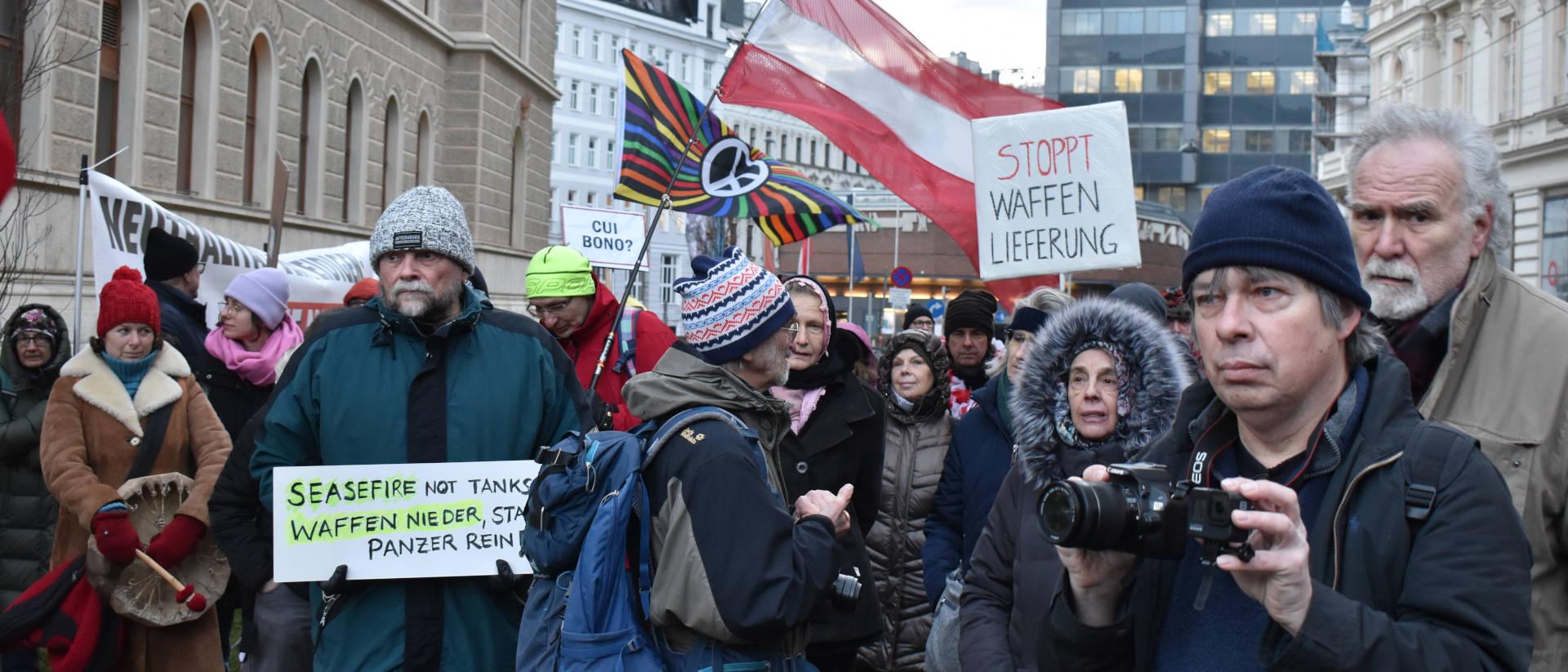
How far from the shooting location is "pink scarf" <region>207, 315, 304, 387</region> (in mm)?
6973

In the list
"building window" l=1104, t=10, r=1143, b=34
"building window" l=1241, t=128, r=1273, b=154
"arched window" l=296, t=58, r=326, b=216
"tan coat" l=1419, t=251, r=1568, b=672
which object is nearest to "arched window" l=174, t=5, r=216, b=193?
"arched window" l=296, t=58, r=326, b=216

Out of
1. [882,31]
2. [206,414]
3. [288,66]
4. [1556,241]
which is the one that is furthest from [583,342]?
[1556,241]

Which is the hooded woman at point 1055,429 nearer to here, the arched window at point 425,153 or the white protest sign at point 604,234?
the white protest sign at point 604,234

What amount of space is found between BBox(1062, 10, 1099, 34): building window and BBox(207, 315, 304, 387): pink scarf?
8375cm

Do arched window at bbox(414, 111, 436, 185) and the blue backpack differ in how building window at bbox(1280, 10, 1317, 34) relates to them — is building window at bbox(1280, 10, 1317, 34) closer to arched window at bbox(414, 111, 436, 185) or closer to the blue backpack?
arched window at bbox(414, 111, 436, 185)

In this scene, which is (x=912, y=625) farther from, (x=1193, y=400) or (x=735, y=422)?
(x=1193, y=400)

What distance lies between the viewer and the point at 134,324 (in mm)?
6297

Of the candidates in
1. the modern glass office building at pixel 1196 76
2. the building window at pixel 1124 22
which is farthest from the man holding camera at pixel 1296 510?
the building window at pixel 1124 22

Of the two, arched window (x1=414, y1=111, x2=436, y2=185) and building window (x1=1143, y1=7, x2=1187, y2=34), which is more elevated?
building window (x1=1143, y1=7, x2=1187, y2=34)

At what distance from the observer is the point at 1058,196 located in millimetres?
7059

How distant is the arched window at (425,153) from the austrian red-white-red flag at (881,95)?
836 inches

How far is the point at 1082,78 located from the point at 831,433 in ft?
278

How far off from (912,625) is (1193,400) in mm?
3740

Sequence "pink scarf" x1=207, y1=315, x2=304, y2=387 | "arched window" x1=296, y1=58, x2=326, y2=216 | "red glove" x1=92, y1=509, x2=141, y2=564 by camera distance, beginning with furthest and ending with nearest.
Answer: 1. "arched window" x1=296, y1=58, x2=326, y2=216
2. "pink scarf" x1=207, y1=315, x2=304, y2=387
3. "red glove" x1=92, y1=509, x2=141, y2=564
